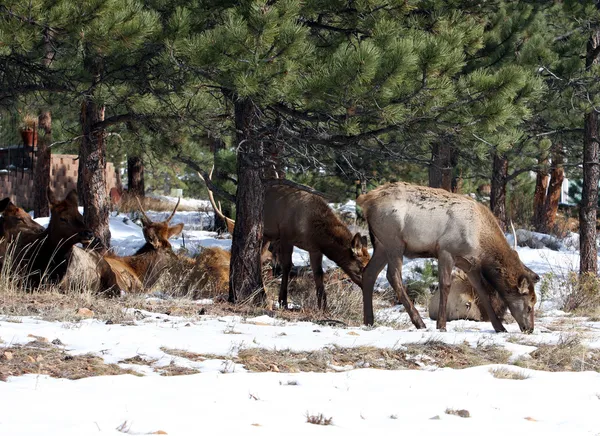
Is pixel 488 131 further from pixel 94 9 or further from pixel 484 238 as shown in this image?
pixel 94 9

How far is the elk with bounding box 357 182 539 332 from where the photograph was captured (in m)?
9.43

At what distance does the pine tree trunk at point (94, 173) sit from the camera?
1305 cm

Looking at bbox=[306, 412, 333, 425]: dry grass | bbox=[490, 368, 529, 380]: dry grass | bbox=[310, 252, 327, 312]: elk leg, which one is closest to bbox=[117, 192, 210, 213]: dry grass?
bbox=[310, 252, 327, 312]: elk leg

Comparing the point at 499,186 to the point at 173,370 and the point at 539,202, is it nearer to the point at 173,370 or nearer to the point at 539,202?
the point at 539,202

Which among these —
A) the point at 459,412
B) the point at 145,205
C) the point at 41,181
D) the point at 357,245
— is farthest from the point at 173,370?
the point at 145,205

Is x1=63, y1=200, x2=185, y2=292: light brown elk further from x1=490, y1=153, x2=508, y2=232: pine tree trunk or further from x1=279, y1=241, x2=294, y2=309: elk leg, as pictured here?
x1=490, y1=153, x2=508, y2=232: pine tree trunk

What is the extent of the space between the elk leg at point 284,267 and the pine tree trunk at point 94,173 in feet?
10.4

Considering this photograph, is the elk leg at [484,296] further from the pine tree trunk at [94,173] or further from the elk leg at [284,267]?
the pine tree trunk at [94,173]

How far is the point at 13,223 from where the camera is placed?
1091cm

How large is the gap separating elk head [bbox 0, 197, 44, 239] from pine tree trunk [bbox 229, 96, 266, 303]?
8.41 feet

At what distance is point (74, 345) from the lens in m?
6.21

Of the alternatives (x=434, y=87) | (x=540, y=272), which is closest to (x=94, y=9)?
(x=434, y=87)

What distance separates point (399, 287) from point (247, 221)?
6.57 feet

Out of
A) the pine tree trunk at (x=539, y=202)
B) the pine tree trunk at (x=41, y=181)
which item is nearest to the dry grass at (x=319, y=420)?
the pine tree trunk at (x=41, y=181)
